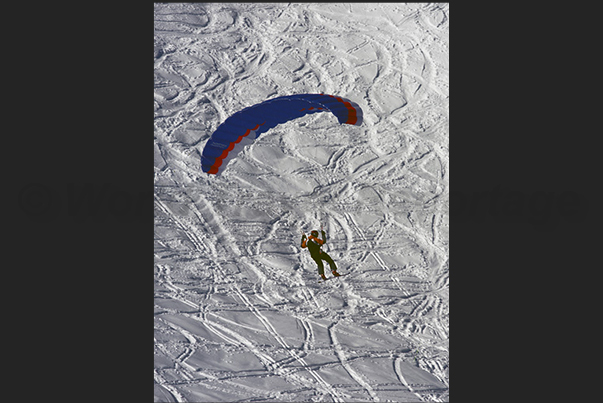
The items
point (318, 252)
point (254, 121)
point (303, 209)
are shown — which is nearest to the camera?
point (254, 121)

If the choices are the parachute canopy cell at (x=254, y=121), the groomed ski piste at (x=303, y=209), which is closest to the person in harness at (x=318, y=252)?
the groomed ski piste at (x=303, y=209)

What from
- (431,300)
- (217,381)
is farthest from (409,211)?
(217,381)

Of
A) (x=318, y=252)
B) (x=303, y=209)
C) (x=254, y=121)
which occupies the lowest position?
(x=318, y=252)

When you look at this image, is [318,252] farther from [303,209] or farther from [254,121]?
[254,121]

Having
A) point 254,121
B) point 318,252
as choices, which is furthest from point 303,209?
point 254,121

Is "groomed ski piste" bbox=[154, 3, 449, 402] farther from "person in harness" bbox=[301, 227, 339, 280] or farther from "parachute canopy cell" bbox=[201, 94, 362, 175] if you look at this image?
"parachute canopy cell" bbox=[201, 94, 362, 175]

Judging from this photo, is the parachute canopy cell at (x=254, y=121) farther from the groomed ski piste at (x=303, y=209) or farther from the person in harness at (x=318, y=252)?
the person in harness at (x=318, y=252)

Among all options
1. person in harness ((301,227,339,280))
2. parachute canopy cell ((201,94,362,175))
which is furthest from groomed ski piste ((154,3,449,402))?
parachute canopy cell ((201,94,362,175))

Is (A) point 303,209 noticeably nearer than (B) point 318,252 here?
No

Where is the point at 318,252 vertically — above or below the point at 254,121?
below
